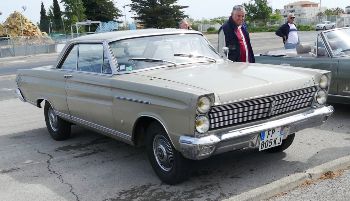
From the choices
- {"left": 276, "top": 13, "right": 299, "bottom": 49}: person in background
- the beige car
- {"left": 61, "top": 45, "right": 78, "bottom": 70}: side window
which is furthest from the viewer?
{"left": 276, "top": 13, "right": 299, "bottom": 49}: person in background

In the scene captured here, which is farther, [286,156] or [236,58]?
[236,58]

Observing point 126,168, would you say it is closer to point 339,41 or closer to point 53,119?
point 53,119

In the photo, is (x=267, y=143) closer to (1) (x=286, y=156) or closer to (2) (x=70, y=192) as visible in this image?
(1) (x=286, y=156)

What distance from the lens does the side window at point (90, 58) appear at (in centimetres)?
568

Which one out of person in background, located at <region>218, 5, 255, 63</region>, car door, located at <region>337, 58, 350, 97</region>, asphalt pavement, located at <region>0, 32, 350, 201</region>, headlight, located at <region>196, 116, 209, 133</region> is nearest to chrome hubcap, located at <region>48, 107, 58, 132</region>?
asphalt pavement, located at <region>0, 32, 350, 201</region>

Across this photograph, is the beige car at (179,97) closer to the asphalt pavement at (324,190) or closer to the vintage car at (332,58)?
the asphalt pavement at (324,190)

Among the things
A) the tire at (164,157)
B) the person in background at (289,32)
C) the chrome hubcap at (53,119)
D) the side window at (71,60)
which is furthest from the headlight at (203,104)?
the person in background at (289,32)

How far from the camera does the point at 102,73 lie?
5516 millimetres

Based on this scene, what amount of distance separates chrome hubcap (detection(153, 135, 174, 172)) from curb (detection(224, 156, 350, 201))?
0.83 m

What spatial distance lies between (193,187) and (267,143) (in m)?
0.87

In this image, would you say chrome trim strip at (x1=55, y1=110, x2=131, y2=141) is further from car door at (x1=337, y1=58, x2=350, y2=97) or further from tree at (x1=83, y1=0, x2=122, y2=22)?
tree at (x1=83, y1=0, x2=122, y2=22)

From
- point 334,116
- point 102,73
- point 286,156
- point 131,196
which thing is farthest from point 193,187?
point 334,116

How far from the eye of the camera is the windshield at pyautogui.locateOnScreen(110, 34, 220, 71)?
17.7 ft

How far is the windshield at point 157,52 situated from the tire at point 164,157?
0.96 metres
